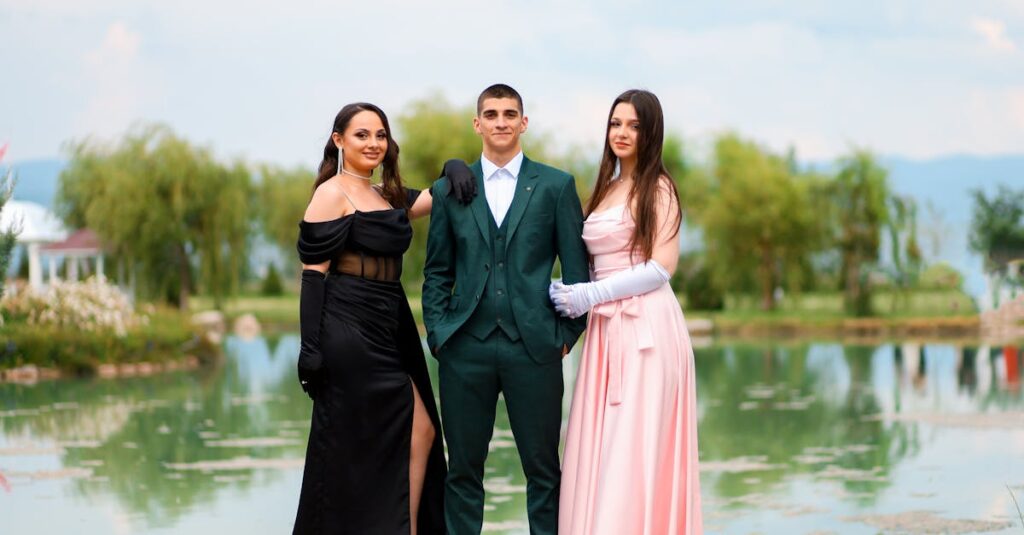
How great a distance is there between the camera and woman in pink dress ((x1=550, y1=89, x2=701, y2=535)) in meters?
4.21

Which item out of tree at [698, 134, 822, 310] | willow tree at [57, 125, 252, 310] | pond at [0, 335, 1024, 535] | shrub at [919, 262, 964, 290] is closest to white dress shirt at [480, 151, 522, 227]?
pond at [0, 335, 1024, 535]

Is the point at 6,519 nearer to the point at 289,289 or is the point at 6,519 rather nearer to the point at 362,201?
the point at 362,201

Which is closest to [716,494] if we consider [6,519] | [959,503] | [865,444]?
[959,503]

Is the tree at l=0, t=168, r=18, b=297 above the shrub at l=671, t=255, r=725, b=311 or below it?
above

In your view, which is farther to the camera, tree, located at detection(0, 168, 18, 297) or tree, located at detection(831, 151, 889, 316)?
tree, located at detection(831, 151, 889, 316)

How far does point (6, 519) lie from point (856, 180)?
70.0ft

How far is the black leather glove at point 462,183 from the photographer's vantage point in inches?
167

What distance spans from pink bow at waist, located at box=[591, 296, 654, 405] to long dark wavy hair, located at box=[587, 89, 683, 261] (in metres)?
0.17

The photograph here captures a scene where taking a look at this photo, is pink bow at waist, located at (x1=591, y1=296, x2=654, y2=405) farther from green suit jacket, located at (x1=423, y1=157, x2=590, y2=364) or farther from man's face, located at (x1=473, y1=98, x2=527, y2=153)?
man's face, located at (x1=473, y1=98, x2=527, y2=153)

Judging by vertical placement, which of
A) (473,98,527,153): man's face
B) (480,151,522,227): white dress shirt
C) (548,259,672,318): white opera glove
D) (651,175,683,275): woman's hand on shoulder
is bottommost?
(548,259,672,318): white opera glove

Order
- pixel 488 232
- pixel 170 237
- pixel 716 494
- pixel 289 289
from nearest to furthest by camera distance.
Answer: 1. pixel 488 232
2. pixel 716 494
3. pixel 170 237
4. pixel 289 289

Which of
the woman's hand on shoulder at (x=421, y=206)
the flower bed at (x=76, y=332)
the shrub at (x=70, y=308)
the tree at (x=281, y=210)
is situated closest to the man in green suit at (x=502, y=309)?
the woman's hand on shoulder at (x=421, y=206)

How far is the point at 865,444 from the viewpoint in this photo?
8.48m

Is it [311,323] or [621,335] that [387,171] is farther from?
[621,335]
